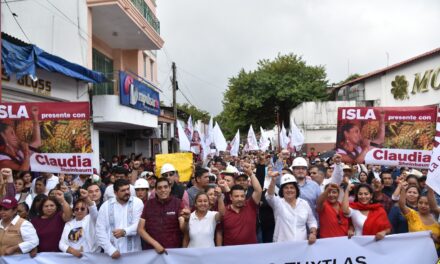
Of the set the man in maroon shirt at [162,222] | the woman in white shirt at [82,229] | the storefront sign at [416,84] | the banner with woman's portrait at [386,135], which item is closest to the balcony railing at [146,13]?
the banner with woman's portrait at [386,135]

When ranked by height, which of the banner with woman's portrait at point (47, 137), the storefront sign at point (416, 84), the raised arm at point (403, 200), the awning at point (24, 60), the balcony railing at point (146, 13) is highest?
the balcony railing at point (146, 13)

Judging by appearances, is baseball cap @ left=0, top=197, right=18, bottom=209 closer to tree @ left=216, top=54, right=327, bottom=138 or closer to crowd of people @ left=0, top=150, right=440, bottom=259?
crowd of people @ left=0, top=150, right=440, bottom=259

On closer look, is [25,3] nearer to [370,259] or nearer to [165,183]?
[165,183]

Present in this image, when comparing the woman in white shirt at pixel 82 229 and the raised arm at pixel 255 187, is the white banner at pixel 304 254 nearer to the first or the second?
the woman in white shirt at pixel 82 229

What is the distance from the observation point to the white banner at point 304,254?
187 inches

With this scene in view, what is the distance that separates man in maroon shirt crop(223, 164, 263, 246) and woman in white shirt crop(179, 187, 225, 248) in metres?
0.12

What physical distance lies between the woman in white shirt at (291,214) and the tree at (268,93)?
33.8 metres

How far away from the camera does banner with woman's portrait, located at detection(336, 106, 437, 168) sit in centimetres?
595

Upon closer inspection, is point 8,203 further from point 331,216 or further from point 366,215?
point 366,215

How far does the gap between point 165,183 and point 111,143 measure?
16.4 m

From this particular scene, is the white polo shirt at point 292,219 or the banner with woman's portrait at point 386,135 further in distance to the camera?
the banner with woman's portrait at point 386,135

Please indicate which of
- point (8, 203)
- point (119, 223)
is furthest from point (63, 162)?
point (119, 223)

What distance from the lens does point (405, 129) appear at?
6.09 m

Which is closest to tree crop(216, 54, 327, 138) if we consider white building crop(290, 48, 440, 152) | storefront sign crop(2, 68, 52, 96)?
white building crop(290, 48, 440, 152)
